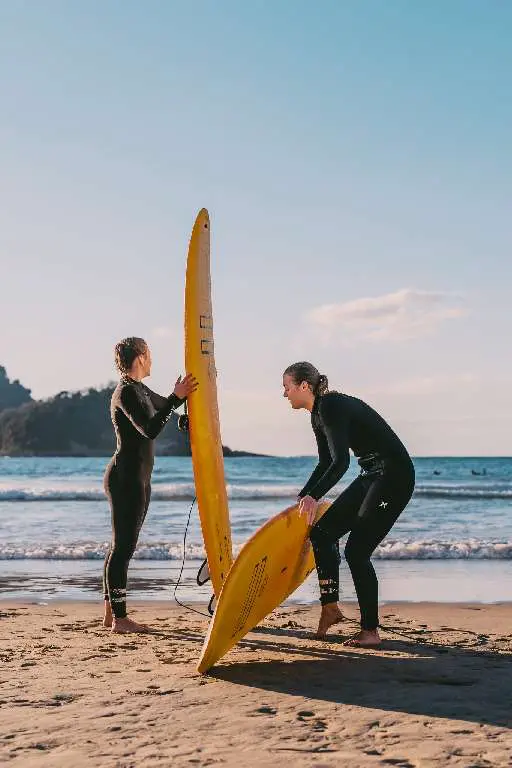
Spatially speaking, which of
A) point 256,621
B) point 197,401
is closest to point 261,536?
point 256,621

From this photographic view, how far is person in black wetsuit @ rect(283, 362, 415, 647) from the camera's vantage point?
454 cm

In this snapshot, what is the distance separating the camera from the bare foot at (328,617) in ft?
16.1

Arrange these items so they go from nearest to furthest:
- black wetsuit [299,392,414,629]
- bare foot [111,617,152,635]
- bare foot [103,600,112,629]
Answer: black wetsuit [299,392,414,629], bare foot [111,617,152,635], bare foot [103,600,112,629]

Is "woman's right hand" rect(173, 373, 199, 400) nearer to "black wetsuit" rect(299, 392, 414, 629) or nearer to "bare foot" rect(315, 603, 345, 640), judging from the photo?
"black wetsuit" rect(299, 392, 414, 629)

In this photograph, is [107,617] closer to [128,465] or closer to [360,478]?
[128,465]

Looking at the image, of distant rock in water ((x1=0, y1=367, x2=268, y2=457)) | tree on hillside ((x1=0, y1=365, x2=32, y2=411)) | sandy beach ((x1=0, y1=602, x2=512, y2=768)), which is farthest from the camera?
tree on hillside ((x1=0, y1=365, x2=32, y2=411))

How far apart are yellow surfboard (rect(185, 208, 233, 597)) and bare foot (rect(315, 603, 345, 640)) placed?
0.63m

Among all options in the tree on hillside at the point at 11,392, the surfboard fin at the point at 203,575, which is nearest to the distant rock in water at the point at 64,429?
the tree on hillside at the point at 11,392

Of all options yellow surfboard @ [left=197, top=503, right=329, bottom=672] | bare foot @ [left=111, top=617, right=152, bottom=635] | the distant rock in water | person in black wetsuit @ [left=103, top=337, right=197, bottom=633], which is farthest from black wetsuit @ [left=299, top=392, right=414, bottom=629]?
the distant rock in water

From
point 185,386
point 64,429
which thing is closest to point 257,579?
point 185,386

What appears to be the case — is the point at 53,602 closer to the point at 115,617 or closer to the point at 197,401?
the point at 115,617

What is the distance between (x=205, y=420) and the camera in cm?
514

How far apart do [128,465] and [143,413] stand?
13.1 inches

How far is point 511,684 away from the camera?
386 centimetres
